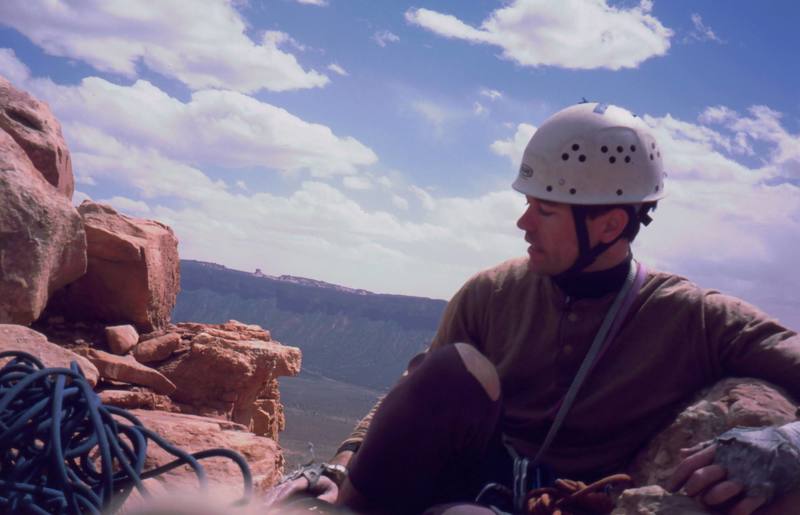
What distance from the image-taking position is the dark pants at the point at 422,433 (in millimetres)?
2631

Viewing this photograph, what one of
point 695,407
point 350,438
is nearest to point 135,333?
point 350,438

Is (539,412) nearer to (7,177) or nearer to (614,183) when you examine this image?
(614,183)

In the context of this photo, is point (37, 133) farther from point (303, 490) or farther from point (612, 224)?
point (612, 224)

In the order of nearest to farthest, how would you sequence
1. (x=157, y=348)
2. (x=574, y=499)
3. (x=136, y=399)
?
(x=574, y=499)
(x=136, y=399)
(x=157, y=348)

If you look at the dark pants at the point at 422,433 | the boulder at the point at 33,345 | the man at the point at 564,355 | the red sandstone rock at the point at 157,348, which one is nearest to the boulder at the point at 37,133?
the red sandstone rock at the point at 157,348

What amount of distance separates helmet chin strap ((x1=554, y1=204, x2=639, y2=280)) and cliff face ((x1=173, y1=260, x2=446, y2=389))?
172 feet

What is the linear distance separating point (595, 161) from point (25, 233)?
400 cm

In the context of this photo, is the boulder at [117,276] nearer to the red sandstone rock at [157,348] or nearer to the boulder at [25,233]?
the red sandstone rock at [157,348]

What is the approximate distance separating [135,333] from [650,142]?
537 cm

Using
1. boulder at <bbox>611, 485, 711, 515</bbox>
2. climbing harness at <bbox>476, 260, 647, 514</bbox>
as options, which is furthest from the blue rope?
boulder at <bbox>611, 485, 711, 515</bbox>

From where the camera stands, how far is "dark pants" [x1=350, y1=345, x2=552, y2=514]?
263 centimetres

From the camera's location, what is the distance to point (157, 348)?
24.4 ft

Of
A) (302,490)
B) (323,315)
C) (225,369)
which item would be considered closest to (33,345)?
(302,490)

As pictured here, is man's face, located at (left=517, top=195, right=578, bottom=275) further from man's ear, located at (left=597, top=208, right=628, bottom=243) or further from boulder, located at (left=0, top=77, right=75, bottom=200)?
boulder, located at (left=0, top=77, right=75, bottom=200)
